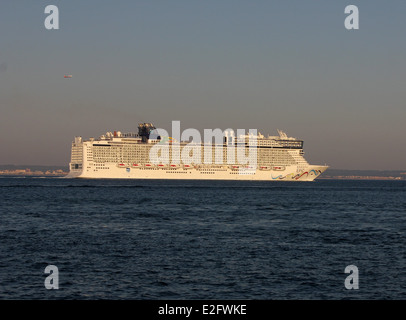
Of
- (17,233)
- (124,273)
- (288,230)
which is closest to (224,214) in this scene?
(288,230)

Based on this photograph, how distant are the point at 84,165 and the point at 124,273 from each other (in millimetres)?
138211

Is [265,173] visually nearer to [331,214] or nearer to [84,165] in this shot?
[84,165]

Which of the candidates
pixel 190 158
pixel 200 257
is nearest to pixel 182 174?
pixel 190 158

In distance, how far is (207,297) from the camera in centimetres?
1622

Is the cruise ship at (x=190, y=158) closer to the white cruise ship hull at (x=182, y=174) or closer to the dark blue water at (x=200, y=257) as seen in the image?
the white cruise ship hull at (x=182, y=174)

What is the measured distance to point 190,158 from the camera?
153875 millimetres

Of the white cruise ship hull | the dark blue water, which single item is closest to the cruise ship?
the white cruise ship hull

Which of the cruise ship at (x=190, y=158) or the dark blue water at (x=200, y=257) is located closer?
the dark blue water at (x=200, y=257)

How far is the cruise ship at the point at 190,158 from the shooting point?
152000 millimetres

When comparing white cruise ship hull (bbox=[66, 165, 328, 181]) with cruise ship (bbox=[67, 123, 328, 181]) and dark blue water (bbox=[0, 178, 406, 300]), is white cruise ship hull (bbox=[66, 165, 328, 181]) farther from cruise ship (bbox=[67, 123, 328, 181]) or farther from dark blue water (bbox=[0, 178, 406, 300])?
dark blue water (bbox=[0, 178, 406, 300])

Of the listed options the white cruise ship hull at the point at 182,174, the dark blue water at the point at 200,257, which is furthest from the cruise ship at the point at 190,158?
the dark blue water at the point at 200,257

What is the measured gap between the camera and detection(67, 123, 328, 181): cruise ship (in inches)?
5984

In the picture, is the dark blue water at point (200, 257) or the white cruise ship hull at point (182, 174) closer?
the dark blue water at point (200, 257)
